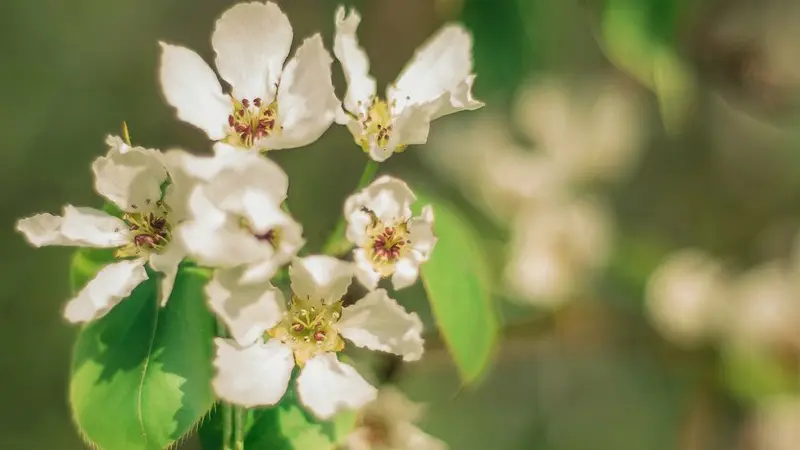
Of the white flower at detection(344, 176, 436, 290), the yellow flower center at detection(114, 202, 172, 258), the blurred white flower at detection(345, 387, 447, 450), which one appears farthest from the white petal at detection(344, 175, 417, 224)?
the blurred white flower at detection(345, 387, 447, 450)

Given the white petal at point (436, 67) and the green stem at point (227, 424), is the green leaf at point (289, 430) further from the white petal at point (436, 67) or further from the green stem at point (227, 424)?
the white petal at point (436, 67)

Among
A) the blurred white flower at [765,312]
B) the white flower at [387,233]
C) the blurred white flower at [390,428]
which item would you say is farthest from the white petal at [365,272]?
the blurred white flower at [765,312]

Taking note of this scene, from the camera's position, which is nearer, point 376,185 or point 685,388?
point 376,185

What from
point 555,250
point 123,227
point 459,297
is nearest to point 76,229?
point 123,227

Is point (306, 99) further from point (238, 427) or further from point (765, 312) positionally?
point (765, 312)

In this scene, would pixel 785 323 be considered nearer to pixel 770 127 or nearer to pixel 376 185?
pixel 770 127

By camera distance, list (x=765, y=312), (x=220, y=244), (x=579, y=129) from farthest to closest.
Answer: (x=579, y=129), (x=765, y=312), (x=220, y=244)

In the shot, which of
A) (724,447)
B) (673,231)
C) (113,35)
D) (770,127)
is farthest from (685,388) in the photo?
(113,35)
